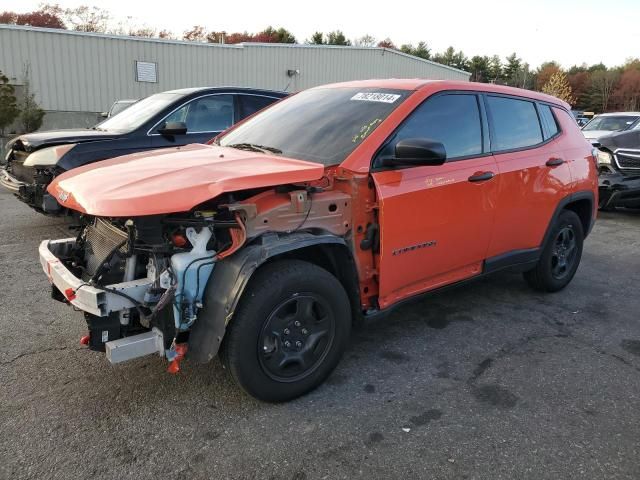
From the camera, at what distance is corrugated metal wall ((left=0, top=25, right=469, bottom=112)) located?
16.4m

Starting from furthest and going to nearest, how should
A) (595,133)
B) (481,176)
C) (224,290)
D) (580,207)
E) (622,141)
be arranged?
(595,133)
(622,141)
(580,207)
(481,176)
(224,290)

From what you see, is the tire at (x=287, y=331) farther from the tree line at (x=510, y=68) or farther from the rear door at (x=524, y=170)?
the tree line at (x=510, y=68)

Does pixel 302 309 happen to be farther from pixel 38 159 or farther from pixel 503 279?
pixel 38 159

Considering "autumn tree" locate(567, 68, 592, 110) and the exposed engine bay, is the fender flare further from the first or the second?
"autumn tree" locate(567, 68, 592, 110)

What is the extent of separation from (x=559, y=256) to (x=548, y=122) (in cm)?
125

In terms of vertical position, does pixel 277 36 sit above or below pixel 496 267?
above

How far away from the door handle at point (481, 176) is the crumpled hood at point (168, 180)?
4.15 ft

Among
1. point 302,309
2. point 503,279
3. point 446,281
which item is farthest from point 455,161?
point 503,279

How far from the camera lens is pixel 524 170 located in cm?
416

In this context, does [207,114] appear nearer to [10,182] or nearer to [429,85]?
[10,182]

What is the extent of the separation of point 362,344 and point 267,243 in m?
1.38

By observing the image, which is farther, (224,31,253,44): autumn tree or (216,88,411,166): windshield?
(224,31,253,44): autumn tree

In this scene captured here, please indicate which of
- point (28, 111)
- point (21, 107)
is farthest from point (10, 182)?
point (21, 107)

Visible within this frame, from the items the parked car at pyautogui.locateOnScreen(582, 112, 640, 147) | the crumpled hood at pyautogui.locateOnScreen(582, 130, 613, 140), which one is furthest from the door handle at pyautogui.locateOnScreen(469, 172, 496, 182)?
the parked car at pyautogui.locateOnScreen(582, 112, 640, 147)
